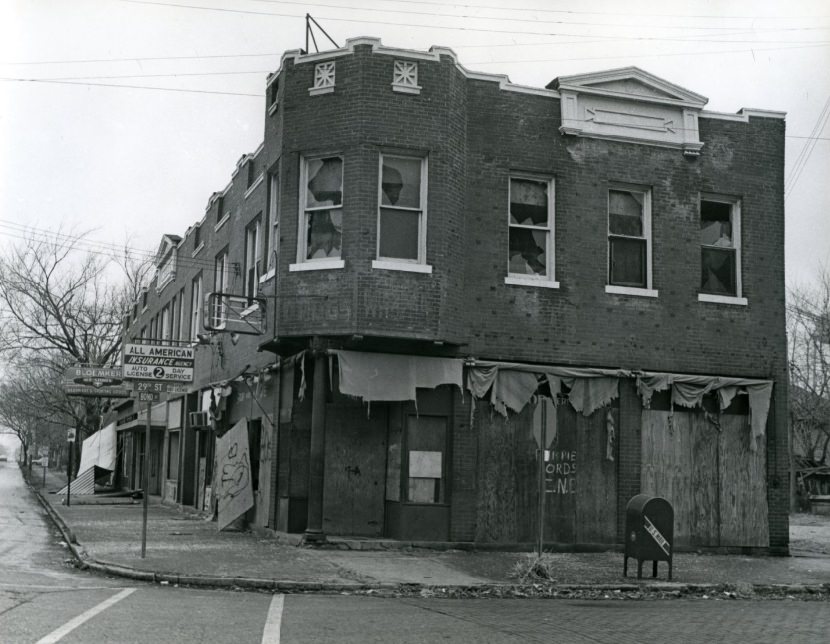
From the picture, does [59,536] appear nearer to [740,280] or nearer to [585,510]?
[585,510]

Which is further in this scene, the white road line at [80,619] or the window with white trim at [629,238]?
the window with white trim at [629,238]

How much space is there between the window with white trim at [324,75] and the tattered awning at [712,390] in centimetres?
736

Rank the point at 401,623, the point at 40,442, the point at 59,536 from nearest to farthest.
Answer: the point at 401,623, the point at 59,536, the point at 40,442

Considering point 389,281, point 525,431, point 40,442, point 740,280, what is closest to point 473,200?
Result: point 389,281

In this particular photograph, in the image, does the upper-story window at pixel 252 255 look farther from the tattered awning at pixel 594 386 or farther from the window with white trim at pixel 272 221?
the tattered awning at pixel 594 386

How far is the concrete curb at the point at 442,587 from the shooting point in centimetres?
1165

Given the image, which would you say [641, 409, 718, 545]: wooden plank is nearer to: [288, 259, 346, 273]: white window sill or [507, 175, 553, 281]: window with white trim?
[507, 175, 553, 281]: window with white trim

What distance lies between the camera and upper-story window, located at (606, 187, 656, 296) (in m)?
17.5

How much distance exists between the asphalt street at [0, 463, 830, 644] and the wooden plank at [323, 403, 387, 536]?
5132 mm

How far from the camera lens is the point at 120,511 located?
83.7 feet

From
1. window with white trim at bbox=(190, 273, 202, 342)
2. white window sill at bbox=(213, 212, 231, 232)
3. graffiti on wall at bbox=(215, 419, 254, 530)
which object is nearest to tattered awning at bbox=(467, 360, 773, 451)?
graffiti on wall at bbox=(215, 419, 254, 530)

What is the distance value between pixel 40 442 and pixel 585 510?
105797 mm

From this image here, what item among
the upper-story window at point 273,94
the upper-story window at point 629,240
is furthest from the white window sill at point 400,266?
the upper-story window at point 273,94

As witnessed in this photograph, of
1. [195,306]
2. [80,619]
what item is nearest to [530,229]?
[80,619]
